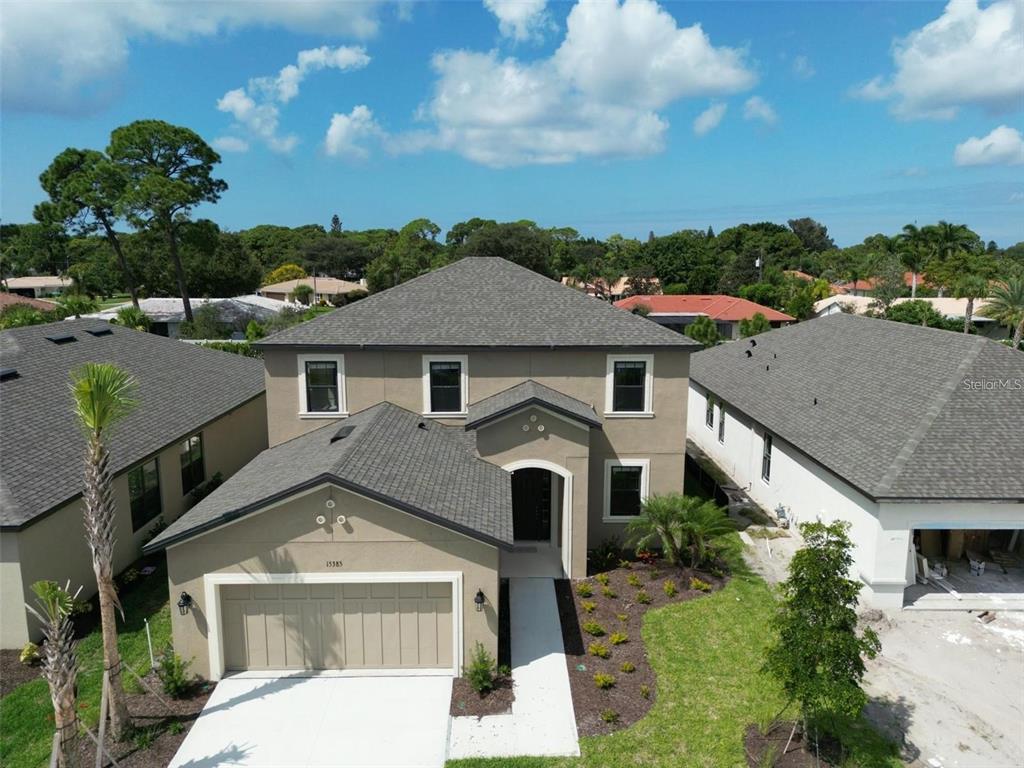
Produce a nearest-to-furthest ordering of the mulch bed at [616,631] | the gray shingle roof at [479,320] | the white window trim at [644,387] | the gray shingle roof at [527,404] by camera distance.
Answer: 1. the mulch bed at [616,631]
2. the gray shingle roof at [527,404]
3. the gray shingle roof at [479,320]
4. the white window trim at [644,387]

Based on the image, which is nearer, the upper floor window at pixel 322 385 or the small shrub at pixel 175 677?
the small shrub at pixel 175 677

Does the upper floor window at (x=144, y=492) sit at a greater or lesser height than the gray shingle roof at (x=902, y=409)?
lesser

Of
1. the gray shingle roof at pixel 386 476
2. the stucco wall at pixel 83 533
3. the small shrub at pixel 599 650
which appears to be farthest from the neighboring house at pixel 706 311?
the small shrub at pixel 599 650

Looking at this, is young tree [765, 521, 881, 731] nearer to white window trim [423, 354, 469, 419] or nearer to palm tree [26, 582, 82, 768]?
white window trim [423, 354, 469, 419]

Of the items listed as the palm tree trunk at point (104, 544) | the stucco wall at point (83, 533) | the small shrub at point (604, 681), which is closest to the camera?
the palm tree trunk at point (104, 544)

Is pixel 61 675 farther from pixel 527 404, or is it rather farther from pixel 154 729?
pixel 527 404

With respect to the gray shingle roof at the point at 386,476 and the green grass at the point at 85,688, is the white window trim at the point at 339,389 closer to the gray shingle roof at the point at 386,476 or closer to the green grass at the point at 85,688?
the gray shingle roof at the point at 386,476

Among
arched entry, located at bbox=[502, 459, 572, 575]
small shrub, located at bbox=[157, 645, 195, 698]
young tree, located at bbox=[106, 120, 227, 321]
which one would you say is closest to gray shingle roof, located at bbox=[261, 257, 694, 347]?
arched entry, located at bbox=[502, 459, 572, 575]

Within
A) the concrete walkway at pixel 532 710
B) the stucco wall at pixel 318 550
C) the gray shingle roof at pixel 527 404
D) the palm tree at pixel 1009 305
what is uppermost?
the palm tree at pixel 1009 305
